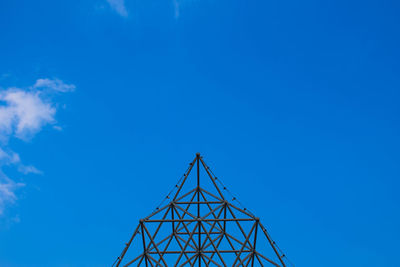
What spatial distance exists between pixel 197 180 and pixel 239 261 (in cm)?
542

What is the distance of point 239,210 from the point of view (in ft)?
58.1

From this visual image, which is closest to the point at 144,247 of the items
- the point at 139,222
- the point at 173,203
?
the point at 139,222

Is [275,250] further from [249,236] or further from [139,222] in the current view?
[139,222]

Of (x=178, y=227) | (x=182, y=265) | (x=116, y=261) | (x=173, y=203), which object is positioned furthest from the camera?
(x=178, y=227)

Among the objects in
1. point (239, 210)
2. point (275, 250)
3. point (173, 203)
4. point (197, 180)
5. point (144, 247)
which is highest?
point (197, 180)

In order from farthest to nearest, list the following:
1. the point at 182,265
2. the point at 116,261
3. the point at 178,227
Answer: the point at 178,227
the point at 182,265
the point at 116,261

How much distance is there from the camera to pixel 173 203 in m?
18.6

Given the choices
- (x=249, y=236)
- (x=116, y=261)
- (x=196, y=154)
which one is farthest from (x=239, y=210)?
(x=116, y=261)

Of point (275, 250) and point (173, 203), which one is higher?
point (173, 203)

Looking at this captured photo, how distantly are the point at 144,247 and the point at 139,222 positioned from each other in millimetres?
1305

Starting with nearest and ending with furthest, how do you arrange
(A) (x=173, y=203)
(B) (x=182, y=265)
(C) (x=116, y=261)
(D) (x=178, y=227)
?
1. (C) (x=116, y=261)
2. (B) (x=182, y=265)
3. (A) (x=173, y=203)
4. (D) (x=178, y=227)

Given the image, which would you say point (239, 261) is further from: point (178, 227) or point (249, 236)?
point (178, 227)

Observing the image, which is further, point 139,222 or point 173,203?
point 173,203

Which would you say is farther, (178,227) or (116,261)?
(178,227)
